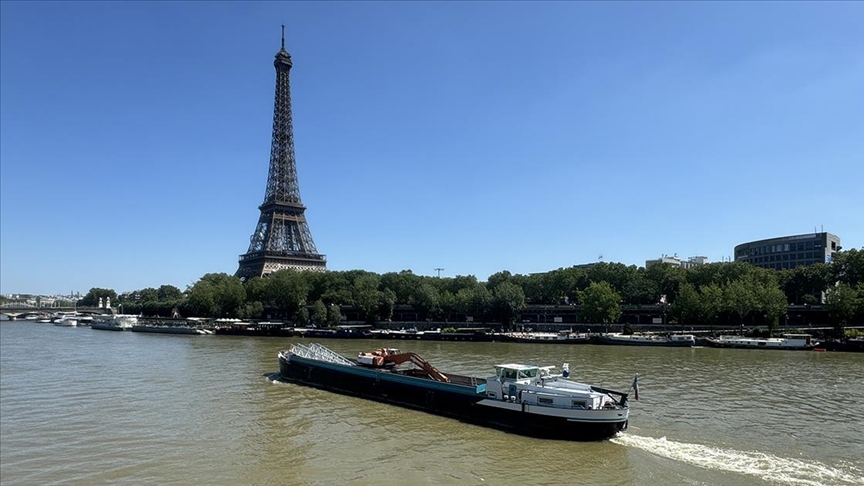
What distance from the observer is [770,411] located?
3362 cm

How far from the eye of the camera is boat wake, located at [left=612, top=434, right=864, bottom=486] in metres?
22.1

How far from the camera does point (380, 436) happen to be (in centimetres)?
2914

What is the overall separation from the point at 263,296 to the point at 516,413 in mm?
117443

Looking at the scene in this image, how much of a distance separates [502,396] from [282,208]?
140 metres

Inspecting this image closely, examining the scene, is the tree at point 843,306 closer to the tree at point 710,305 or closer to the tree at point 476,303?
the tree at point 710,305

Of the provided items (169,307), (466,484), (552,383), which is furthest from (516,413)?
(169,307)

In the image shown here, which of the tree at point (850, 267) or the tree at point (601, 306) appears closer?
the tree at point (601, 306)

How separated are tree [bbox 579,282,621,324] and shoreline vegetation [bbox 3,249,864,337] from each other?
0.19 m

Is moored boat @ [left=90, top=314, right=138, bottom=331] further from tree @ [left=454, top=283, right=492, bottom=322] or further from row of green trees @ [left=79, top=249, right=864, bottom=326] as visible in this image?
tree @ [left=454, top=283, right=492, bottom=322]

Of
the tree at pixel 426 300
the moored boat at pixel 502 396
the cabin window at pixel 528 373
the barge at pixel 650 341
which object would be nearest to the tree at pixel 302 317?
the tree at pixel 426 300

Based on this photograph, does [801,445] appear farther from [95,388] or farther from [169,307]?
[169,307]

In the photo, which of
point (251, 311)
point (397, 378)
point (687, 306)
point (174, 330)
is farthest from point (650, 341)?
point (174, 330)

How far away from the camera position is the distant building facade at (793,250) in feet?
486

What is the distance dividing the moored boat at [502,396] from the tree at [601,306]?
69.1 m
